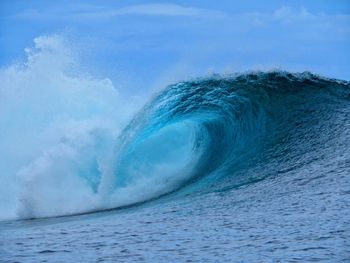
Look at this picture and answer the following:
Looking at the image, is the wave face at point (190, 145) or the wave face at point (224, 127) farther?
the wave face at point (224, 127)

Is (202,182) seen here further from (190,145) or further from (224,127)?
(190,145)

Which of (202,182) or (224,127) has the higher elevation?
(224,127)

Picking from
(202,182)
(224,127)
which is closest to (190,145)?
(224,127)

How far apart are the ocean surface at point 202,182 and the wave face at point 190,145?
29 mm

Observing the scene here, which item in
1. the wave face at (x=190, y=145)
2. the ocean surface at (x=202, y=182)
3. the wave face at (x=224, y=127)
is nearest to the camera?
the ocean surface at (x=202, y=182)

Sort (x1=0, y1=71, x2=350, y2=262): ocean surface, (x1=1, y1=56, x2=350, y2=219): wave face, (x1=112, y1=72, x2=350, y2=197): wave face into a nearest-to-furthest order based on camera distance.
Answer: (x1=0, y1=71, x2=350, y2=262): ocean surface, (x1=1, y1=56, x2=350, y2=219): wave face, (x1=112, y1=72, x2=350, y2=197): wave face

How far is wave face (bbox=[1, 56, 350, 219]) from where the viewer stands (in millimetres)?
8695

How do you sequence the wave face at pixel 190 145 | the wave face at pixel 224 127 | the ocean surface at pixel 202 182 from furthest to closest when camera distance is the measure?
the wave face at pixel 224 127
the wave face at pixel 190 145
the ocean surface at pixel 202 182

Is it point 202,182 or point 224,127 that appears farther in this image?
point 224,127

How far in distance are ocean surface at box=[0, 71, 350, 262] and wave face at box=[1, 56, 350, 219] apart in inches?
1.1

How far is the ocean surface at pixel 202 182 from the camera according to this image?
189 inches

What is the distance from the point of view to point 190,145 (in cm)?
1271

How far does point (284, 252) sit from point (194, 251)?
2.64 ft

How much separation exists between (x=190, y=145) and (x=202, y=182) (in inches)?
153
